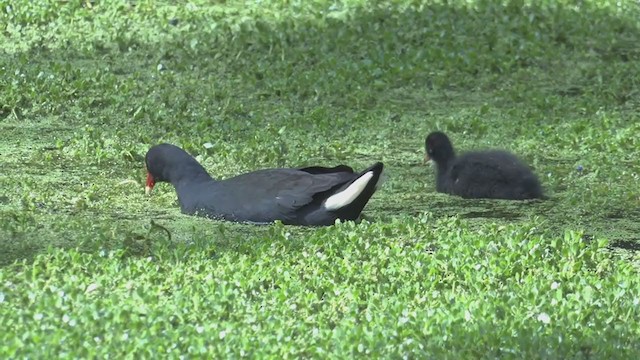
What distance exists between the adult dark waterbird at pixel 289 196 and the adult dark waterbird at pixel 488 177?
3.88 feet

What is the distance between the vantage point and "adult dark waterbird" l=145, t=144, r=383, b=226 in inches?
314

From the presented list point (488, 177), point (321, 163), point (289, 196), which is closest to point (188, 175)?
point (289, 196)

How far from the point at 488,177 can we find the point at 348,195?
1.40 metres

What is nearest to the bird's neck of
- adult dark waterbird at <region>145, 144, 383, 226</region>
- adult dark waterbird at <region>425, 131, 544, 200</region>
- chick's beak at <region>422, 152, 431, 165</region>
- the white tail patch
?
adult dark waterbird at <region>145, 144, 383, 226</region>

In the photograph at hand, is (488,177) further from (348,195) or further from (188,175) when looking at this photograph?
(188,175)

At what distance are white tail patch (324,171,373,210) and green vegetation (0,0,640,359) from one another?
0.76 feet

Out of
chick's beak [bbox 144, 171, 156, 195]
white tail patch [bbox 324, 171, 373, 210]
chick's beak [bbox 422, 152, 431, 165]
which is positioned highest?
white tail patch [bbox 324, 171, 373, 210]

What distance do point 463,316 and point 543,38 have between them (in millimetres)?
7077

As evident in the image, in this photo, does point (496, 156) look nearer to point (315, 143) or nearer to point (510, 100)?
point (315, 143)

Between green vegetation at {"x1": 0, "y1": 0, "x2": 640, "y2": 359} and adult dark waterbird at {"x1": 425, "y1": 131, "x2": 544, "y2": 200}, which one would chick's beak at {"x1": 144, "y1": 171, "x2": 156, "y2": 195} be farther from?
adult dark waterbird at {"x1": 425, "y1": 131, "x2": 544, "y2": 200}

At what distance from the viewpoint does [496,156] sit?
924 cm

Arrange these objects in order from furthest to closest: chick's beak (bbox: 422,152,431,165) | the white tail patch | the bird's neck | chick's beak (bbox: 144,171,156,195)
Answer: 1. chick's beak (bbox: 422,152,431,165)
2. chick's beak (bbox: 144,171,156,195)
3. the bird's neck
4. the white tail patch

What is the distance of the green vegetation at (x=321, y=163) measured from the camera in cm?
617

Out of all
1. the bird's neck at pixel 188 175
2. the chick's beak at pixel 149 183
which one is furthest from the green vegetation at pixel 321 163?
the bird's neck at pixel 188 175
